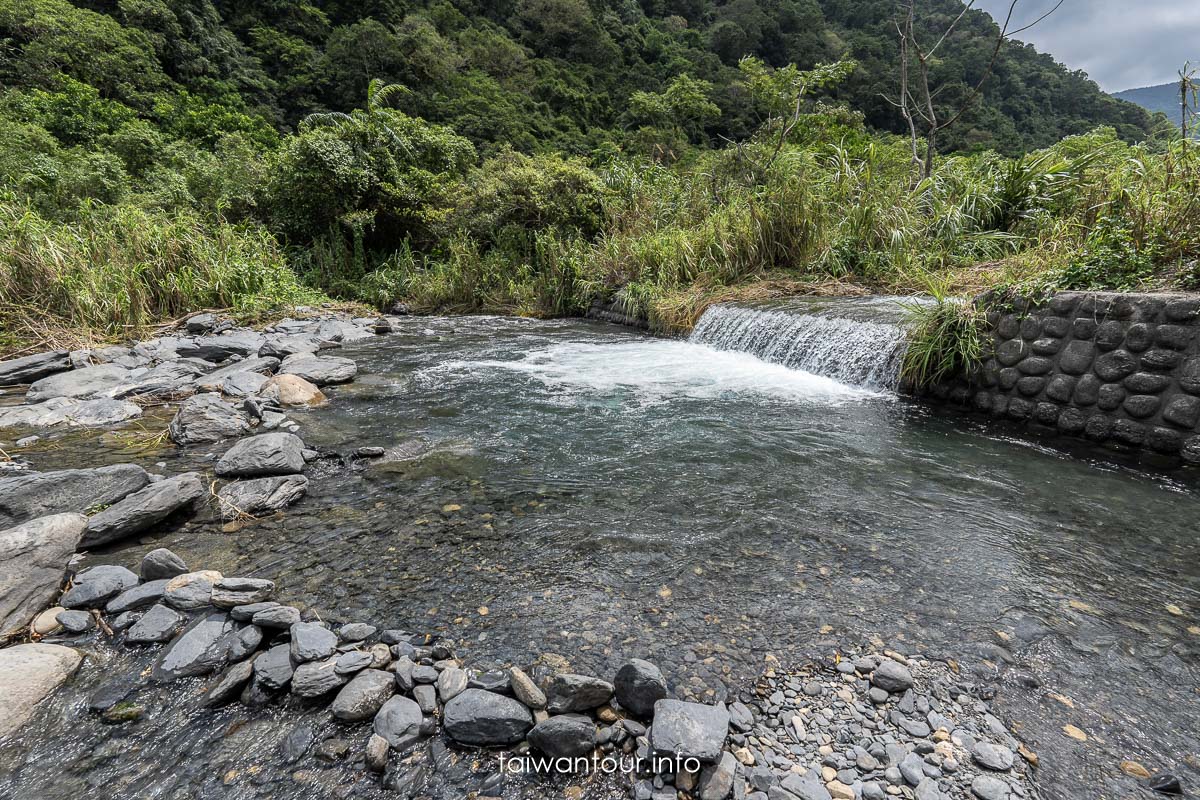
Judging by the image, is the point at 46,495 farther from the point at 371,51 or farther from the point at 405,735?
the point at 371,51

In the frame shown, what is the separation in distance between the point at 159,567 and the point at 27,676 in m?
0.47

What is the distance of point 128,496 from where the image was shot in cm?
227

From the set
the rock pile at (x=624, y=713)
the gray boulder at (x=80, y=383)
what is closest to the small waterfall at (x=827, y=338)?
the rock pile at (x=624, y=713)

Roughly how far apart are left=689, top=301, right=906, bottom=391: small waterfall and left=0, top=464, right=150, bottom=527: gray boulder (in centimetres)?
515

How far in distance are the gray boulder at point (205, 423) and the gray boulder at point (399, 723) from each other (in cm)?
283

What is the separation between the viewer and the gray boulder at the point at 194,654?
1.42 m

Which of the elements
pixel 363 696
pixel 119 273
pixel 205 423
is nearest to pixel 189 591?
pixel 363 696

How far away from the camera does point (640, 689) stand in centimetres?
130

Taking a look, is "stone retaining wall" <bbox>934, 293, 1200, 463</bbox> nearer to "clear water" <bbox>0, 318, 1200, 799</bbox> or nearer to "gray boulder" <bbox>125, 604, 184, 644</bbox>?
"clear water" <bbox>0, 318, 1200, 799</bbox>

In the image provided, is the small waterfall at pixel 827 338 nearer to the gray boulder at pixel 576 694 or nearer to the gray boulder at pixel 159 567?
the gray boulder at pixel 576 694

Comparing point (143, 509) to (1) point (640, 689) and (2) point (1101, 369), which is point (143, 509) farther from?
(2) point (1101, 369)

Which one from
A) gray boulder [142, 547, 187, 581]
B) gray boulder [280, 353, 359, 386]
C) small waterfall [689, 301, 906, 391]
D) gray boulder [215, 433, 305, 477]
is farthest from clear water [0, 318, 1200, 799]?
gray boulder [280, 353, 359, 386]

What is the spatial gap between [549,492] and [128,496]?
6.23 feet

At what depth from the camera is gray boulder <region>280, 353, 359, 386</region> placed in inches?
186
